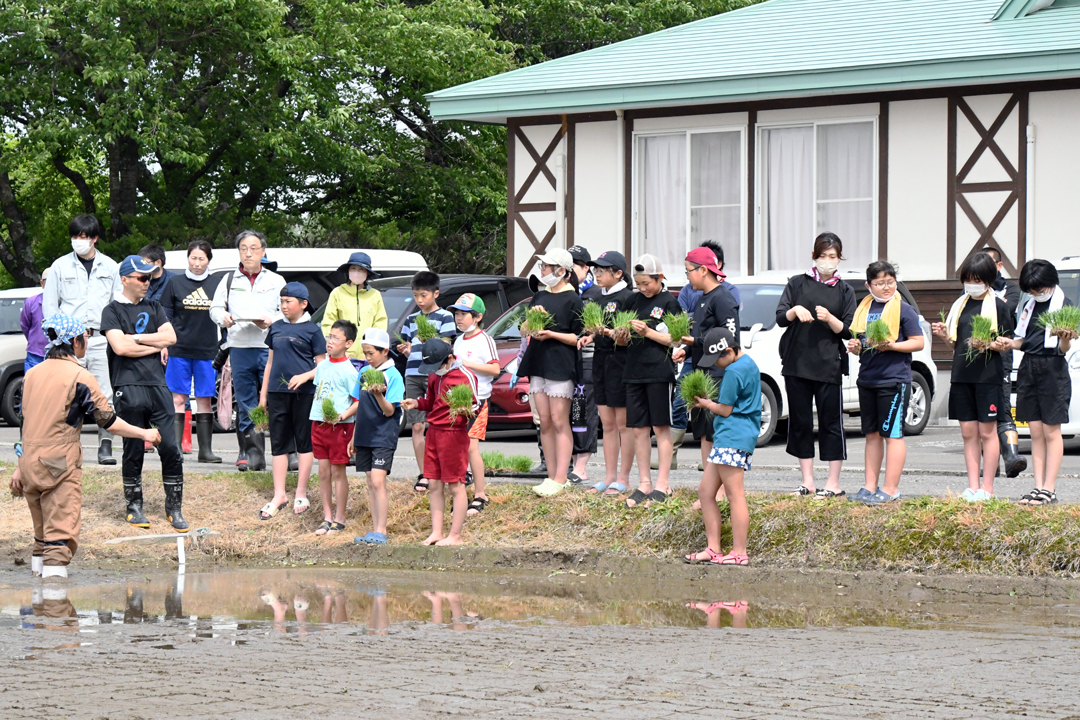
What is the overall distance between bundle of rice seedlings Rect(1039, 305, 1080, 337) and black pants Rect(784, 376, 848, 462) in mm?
1451

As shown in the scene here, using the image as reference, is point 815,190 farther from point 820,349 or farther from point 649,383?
point 649,383

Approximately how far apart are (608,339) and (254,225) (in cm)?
1902

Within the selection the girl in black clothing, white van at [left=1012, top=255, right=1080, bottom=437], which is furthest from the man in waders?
white van at [left=1012, top=255, right=1080, bottom=437]

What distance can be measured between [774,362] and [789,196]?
810 centimetres

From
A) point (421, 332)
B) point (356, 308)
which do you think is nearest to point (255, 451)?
point (356, 308)

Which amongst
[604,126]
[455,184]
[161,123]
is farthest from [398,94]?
[604,126]

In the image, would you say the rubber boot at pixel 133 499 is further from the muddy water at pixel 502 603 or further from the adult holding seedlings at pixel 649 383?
the adult holding seedlings at pixel 649 383

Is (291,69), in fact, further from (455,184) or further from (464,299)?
(464,299)

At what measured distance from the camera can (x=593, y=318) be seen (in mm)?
10180

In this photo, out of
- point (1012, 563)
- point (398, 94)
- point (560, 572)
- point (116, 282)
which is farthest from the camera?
point (398, 94)

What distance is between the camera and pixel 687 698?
5922 mm

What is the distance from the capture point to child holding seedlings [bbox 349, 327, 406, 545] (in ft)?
32.9

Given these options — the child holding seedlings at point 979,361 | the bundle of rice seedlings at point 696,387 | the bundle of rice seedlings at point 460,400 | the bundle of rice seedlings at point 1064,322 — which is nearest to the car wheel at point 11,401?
the bundle of rice seedlings at point 460,400

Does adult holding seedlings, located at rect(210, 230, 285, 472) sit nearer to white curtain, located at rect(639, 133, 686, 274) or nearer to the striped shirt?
the striped shirt
